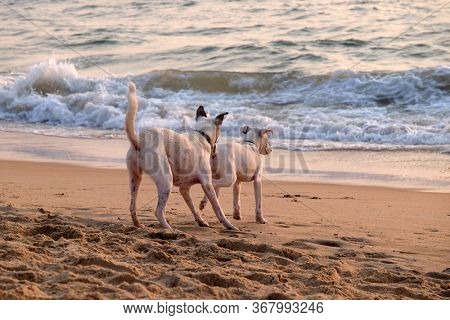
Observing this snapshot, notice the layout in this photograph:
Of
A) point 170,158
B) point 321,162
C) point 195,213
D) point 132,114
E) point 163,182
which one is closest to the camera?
point 132,114

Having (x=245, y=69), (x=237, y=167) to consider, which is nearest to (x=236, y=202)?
(x=237, y=167)

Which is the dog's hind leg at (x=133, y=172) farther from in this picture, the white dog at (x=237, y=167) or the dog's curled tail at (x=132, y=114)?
the white dog at (x=237, y=167)

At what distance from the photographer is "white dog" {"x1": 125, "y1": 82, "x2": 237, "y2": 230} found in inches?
316

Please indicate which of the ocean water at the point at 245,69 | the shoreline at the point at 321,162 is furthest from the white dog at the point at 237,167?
the ocean water at the point at 245,69

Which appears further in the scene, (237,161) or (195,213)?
(237,161)

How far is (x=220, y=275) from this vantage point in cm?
613

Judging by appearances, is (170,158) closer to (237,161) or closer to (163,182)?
(163,182)

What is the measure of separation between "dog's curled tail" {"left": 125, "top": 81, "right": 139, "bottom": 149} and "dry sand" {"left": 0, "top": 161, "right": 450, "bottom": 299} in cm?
88

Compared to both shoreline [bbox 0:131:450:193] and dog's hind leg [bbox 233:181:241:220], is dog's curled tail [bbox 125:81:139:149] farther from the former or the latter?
shoreline [bbox 0:131:450:193]

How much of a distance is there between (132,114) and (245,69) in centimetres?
1522

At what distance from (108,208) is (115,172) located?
2.74 metres

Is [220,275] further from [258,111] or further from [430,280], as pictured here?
[258,111]

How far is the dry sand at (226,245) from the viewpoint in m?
5.88

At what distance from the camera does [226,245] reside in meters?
7.55
